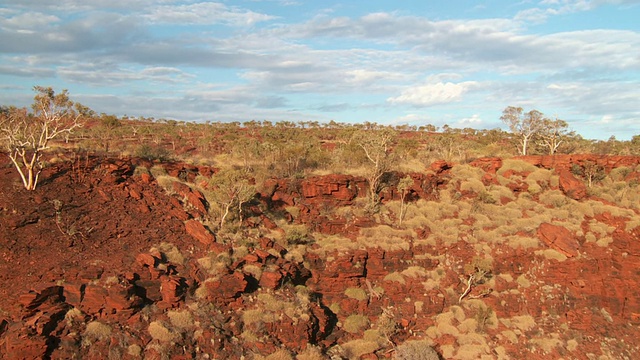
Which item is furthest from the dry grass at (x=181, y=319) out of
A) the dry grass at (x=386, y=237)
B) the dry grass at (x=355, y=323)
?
the dry grass at (x=386, y=237)

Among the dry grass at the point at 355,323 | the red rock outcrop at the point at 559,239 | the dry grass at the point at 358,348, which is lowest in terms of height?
the dry grass at the point at 358,348

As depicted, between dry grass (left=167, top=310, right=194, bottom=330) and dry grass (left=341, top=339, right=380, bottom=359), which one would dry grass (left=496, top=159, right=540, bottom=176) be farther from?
dry grass (left=167, top=310, right=194, bottom=330)

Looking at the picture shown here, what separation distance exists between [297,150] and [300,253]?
10.2 m

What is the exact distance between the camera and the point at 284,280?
16.7 m

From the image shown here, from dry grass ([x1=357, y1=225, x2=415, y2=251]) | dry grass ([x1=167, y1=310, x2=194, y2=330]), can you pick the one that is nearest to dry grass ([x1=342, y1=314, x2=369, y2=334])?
dry grass ([x1=357, y1=225, x2=415, y2=251])

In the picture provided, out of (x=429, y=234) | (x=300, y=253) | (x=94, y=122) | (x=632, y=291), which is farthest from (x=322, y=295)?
(x=94, y=122)

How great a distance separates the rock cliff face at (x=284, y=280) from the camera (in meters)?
13.4

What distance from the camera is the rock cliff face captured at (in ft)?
43.8

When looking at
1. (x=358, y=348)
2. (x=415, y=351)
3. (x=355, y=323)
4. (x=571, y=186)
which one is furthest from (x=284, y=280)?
(x=571, y=186)

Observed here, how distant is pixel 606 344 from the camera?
16844mm

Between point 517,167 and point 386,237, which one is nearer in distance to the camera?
point 386,237

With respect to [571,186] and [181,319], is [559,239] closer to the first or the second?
[571,186]

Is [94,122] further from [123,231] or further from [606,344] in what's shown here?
[606,344]

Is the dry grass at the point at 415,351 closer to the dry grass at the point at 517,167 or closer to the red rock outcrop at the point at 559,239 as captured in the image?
the red rock outcrop at the point at 559,239
